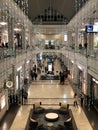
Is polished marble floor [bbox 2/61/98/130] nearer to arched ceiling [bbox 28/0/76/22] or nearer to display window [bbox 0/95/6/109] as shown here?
display window [bbox 0/95/6/109]

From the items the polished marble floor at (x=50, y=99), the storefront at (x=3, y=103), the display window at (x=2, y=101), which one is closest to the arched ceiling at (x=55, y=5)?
the polished marble floor at (x=50, y=99)

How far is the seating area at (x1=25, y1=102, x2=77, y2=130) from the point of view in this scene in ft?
41.6

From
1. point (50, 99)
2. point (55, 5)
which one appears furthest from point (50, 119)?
point (55, 5)

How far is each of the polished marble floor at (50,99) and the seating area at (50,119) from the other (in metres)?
0.38

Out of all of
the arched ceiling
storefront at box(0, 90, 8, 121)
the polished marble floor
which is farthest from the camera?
the arched ceiling

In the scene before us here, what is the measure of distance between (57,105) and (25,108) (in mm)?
2347

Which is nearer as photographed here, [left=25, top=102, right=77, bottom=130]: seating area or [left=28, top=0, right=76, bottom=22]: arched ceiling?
[left=25, top=102, right=77, bottom=130]: seating area

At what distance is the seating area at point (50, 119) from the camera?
12.7 m

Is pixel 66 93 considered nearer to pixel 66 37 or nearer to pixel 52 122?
pixel 52 122

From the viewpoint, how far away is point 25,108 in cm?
1634

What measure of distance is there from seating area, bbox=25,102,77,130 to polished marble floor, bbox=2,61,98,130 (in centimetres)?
38

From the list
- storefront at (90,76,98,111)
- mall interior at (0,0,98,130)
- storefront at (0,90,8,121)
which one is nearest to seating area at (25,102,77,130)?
mall interior at (0,0,98,130)

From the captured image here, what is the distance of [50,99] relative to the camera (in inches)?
747

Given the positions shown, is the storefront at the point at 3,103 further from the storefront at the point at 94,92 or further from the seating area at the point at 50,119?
the storefront at the point at 94,92
